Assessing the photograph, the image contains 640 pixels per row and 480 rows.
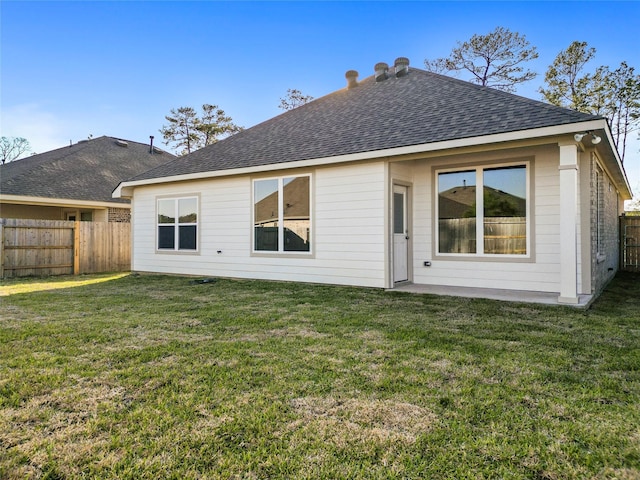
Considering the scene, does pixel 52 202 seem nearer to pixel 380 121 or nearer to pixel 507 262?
pixel 380 121

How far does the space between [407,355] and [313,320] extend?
5.45 ft

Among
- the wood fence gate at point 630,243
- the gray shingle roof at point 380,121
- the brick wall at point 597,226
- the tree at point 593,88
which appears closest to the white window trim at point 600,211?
the brick wall at point 597,226

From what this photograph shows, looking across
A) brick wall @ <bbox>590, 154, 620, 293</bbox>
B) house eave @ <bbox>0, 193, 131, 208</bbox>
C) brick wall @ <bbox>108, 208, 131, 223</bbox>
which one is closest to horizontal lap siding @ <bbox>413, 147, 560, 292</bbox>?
brick wall @ <bbox>590, 154, 620, 293</bbox>

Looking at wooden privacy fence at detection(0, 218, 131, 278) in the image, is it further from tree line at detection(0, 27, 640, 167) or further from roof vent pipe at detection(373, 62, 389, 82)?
tree line at detection(0, 27, 640, 167)

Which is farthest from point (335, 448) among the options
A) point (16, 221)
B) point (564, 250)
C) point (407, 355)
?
point (16, 221)

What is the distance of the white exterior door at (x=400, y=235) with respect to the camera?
7.60 m

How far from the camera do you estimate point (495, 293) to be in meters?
6.69

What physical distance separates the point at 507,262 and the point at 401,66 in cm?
652

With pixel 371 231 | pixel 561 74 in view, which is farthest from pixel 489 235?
pixel 561 74

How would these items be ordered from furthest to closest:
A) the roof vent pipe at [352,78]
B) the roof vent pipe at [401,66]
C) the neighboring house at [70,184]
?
the neighboring house at [70,184] → the roof vent pipe at [352,78] → the roof vent pipe at [401,66]

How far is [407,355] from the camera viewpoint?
350 cm

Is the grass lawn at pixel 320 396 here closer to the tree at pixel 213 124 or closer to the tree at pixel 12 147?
the tree at pixel 213 124

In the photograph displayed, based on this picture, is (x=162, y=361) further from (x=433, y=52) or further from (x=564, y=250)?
(x=433, y=52)

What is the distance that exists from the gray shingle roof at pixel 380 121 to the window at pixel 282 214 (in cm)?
55
